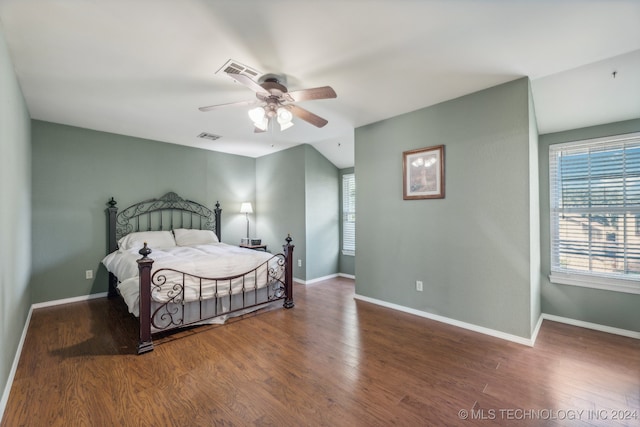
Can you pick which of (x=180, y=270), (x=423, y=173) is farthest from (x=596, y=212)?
(x=180, y=270)

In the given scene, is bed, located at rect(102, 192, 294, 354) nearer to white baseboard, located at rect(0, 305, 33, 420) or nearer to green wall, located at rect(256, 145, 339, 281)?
white baseboard, located at rect(0, 305, 33, 420)

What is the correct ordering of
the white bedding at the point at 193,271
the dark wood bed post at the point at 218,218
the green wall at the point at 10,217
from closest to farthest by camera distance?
the green wall at the point at 10,217 → the white bedding at the point at 193,271 → the dark wood bed post at the point at 218,218

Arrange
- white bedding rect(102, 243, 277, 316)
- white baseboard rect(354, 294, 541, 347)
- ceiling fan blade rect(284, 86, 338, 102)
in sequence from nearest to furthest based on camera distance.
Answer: ceiling fan blade rect(284, 86, 338, 102), white baseboard rect(354, 294, 541, 347), white bedding rect(102, 243, 277, 316)

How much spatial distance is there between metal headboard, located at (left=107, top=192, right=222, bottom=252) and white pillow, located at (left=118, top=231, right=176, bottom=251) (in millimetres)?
250

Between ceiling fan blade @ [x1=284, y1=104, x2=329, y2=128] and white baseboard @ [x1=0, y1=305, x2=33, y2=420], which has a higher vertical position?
ceiling fan blade @ [x1=284, y1=104, x2=329, y2=128]

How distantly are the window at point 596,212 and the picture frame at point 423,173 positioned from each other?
1.41m

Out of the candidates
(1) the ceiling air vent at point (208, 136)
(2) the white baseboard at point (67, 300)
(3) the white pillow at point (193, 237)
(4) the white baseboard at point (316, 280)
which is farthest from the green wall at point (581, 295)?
(2) the white baseboard at point (67, 300)

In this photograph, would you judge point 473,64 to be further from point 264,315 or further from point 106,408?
point 106,408

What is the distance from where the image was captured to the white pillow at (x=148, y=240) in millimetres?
4258

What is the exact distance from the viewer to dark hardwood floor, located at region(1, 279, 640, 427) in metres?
1.82

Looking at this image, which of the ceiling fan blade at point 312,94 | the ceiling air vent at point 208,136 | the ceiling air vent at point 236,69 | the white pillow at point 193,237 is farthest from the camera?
the white pillow at point 193,237

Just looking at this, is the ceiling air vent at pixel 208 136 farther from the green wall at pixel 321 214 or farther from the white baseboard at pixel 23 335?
the white baseboard at pixel 23 335

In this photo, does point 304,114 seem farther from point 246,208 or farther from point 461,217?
point 246,208

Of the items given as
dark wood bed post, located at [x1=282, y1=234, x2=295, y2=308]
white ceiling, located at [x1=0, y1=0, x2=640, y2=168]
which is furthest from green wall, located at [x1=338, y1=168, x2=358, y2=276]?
white ceiling, located at [x1=0, y1=0, x2=640, y2=168]
